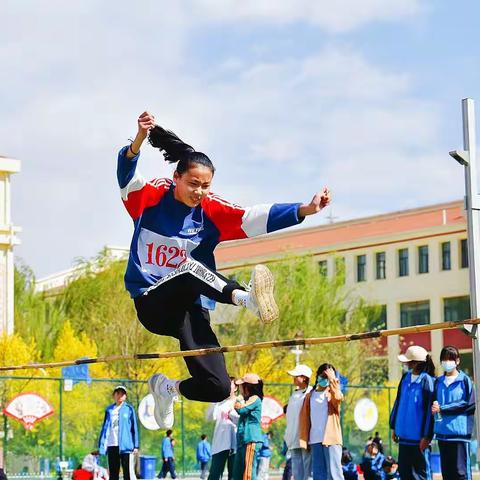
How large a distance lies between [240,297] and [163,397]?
1580 mm

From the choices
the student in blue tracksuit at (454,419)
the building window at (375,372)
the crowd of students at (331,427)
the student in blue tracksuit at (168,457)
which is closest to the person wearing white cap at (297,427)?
the crowd of students at (331,427)

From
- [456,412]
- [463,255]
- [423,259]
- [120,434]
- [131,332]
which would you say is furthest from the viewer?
[423,259]

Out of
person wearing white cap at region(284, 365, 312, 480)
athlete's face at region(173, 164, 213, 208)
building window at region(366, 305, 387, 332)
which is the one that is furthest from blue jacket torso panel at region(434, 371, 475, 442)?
building window at region(366, 305, 387, 332)

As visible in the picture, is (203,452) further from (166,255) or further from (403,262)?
(403,262)

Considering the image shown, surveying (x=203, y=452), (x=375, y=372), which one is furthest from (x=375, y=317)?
(x=203, y=452)

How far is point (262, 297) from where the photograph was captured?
26.5 ft

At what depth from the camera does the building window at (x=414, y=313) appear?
61.1 m

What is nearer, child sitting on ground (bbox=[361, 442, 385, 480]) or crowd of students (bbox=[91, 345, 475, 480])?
crowd of students (bbox=[91, 345, 475, 480])

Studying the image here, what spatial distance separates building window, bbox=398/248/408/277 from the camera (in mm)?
61438

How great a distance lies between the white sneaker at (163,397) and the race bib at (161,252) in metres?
1.15

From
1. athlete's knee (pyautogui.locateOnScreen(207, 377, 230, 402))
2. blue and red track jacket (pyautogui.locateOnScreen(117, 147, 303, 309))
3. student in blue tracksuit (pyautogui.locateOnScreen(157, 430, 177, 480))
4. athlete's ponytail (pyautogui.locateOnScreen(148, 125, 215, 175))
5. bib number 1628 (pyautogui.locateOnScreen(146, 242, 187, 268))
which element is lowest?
student in blue tracksuit (pyautogui.locateOnScreen(157, 430, 177, 480))

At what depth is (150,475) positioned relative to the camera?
27.8 metres

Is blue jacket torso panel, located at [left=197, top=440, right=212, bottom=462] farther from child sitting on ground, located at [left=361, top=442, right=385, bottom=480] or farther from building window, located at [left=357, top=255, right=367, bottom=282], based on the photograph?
building window, located at [left=357, top=255, right=367, bottom=282]

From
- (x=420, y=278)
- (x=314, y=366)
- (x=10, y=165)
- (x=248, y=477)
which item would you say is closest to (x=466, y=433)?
(x=248, y=477)
